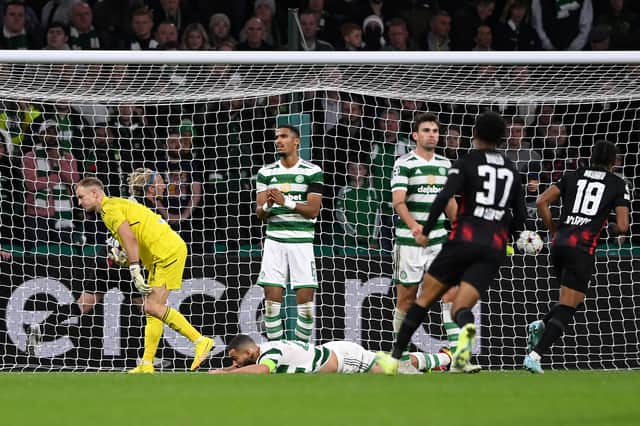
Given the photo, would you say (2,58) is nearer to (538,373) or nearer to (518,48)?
(538,373)

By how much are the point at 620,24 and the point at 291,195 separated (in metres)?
5.57

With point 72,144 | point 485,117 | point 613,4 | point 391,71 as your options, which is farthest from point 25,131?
point 613,4

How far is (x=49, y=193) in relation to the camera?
11.8 meters

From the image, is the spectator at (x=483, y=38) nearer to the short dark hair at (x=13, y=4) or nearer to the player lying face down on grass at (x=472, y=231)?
the short dark hair at (x=13, y=4)

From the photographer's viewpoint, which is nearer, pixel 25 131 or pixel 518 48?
pixel 25 131

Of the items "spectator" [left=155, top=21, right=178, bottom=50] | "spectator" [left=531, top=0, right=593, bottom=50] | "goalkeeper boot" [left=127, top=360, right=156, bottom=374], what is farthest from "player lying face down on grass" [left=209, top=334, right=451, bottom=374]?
"spectator" [left=531, top=0, right=593, bottom=50]

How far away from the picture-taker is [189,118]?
1255 centimetres

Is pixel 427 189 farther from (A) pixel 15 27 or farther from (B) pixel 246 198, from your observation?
(A) pixel 15 27

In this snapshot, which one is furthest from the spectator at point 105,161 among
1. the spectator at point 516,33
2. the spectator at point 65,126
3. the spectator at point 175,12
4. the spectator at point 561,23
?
the spectator at point 561,23

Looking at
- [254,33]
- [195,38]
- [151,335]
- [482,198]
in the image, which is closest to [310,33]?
[254,33]

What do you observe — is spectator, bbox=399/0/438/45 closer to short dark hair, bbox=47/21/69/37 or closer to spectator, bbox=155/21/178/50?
spectator, bbox=155/21/178/50

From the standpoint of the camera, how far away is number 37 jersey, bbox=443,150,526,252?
7973 millimetres

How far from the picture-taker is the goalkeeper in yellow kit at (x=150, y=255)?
10312 mm

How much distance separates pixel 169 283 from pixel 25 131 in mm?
2459
